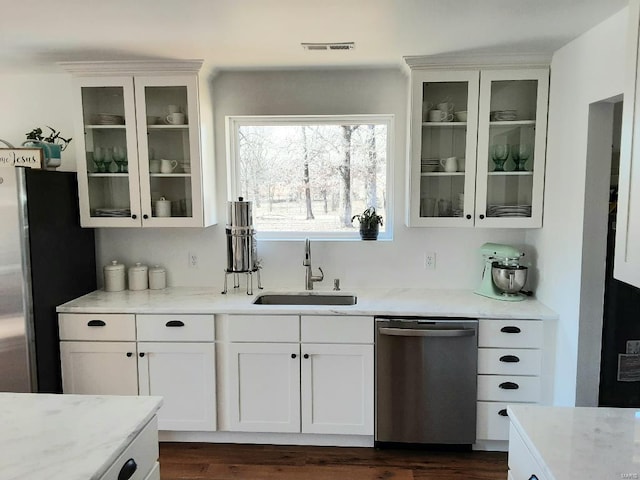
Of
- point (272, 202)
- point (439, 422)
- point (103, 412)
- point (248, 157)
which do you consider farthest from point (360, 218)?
point (103, 412)

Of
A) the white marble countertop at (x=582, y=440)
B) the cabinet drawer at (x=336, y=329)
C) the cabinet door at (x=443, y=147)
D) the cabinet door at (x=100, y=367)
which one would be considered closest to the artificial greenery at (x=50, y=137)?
the cabinet door at (x=100, y=367)

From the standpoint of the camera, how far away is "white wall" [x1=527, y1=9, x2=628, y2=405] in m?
2.17

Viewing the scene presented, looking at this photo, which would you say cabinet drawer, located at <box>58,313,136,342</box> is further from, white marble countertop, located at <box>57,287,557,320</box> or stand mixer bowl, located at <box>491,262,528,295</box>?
stand mixer bowl, located at <box>491,262,528,295</box>

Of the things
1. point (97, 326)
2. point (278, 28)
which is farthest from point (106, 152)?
point (278, 28)

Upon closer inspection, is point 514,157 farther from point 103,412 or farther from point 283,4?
point 103,412

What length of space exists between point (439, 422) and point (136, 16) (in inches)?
102

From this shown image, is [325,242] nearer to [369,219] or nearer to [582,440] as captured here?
[369,219]

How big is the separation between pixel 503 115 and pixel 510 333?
1290 millimetres

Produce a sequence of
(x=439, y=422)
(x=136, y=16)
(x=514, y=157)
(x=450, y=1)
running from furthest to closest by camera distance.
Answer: (x=514, y=157) → (x=439, y=422) → (x=136, y=16) → (x=450, y=1)

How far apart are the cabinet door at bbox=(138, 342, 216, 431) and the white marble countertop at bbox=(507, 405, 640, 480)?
183 cm

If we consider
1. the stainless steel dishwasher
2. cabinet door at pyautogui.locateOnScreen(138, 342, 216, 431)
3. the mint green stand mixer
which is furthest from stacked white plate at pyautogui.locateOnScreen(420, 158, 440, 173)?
cabinet door at pyautogui.locateOnScreen(138, 342, 216, 431)

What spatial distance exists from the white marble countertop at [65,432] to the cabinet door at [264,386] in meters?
1.23

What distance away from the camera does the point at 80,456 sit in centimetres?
121

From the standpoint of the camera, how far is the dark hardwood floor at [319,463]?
261 centimetres
